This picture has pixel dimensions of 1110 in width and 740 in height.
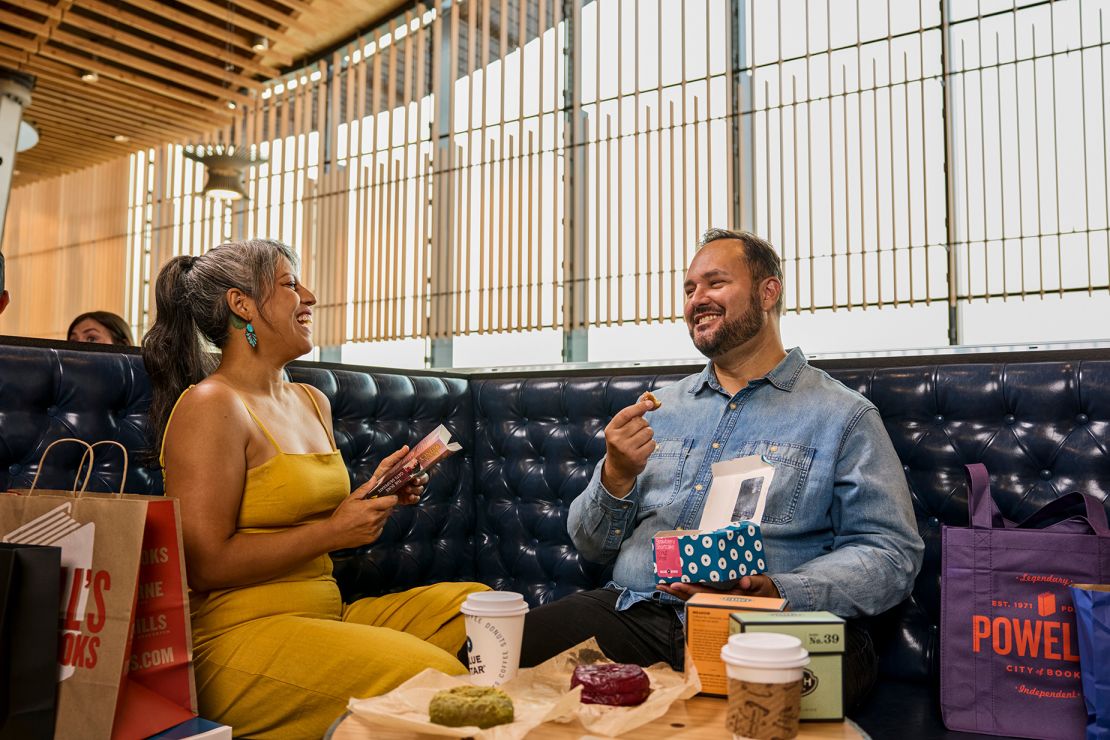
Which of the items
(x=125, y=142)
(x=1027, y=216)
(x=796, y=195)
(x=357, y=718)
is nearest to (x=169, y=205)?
(x=125, y=142)

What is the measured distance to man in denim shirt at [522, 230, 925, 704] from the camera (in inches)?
76.9

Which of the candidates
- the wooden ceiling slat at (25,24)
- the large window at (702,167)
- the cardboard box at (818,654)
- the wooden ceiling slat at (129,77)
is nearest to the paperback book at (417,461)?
the cardboard box at (818,654)

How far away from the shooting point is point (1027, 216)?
387 cm

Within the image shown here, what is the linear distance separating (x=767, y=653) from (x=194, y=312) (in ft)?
5.46

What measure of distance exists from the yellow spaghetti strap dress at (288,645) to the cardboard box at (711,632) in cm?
62

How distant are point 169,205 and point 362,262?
291 cm

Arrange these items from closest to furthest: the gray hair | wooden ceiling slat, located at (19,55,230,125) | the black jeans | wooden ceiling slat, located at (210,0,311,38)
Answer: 1. the black jeans
2. the gray hair
3. wooden ceiling slat, located at (210,0,311,38)
4. wooden ceiling slat, located at (19,55,230,125)

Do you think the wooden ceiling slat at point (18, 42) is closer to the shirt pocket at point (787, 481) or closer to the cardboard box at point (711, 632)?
the shirt pocket at point (787, 481)

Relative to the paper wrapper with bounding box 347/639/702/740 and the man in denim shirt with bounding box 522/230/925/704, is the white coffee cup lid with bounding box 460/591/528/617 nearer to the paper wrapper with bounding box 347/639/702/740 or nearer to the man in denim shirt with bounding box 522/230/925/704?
the paper wrapper with bounding box 347/639/702/740

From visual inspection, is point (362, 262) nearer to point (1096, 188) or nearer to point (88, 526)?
point (1096, 188)

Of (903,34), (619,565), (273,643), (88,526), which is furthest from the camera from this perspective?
(903,34)

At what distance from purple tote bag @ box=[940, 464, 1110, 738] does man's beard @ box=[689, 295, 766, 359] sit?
2.28 feet

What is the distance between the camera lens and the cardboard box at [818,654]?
1291 mm

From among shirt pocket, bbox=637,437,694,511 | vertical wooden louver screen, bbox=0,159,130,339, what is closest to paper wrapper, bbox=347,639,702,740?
shirt pocket, bbox=637,437,694,511
